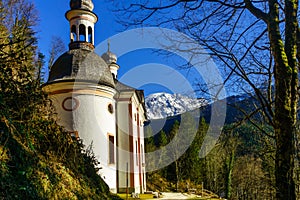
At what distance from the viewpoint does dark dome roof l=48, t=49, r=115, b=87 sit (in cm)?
1726

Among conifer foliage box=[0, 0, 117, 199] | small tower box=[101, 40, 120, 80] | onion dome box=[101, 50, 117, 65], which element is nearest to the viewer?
conifer foliage box=[0, 0, 117, 199]

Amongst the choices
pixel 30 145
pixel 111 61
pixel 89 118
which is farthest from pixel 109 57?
pixel 30 145

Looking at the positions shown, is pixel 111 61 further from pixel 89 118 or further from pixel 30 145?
pixel 30 145

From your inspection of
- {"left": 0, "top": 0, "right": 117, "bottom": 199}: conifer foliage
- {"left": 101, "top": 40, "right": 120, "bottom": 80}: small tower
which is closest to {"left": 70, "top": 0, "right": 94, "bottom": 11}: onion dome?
{"left": 101, "top": 40, "right": 120, "bottom": 80}: small tower

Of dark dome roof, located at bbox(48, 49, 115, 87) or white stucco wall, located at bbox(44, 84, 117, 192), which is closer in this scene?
white stucco wall, located at bbox(44, 84, 117, 192)

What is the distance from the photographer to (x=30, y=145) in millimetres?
4926

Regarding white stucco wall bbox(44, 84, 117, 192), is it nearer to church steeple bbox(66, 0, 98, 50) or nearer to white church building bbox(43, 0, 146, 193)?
white church building bbox(43, 0, 146, 193)

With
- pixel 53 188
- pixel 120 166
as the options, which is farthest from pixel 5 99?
pixel 120 166

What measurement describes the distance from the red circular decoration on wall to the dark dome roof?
1.08m

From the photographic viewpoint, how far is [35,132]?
18.0 feet

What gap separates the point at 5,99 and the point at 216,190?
1328 inches

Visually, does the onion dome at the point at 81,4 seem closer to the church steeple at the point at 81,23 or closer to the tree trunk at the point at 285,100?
the church steeple at the point at 81,23

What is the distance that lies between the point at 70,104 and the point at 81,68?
1981mm

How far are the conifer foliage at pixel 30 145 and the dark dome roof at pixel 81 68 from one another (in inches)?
422
